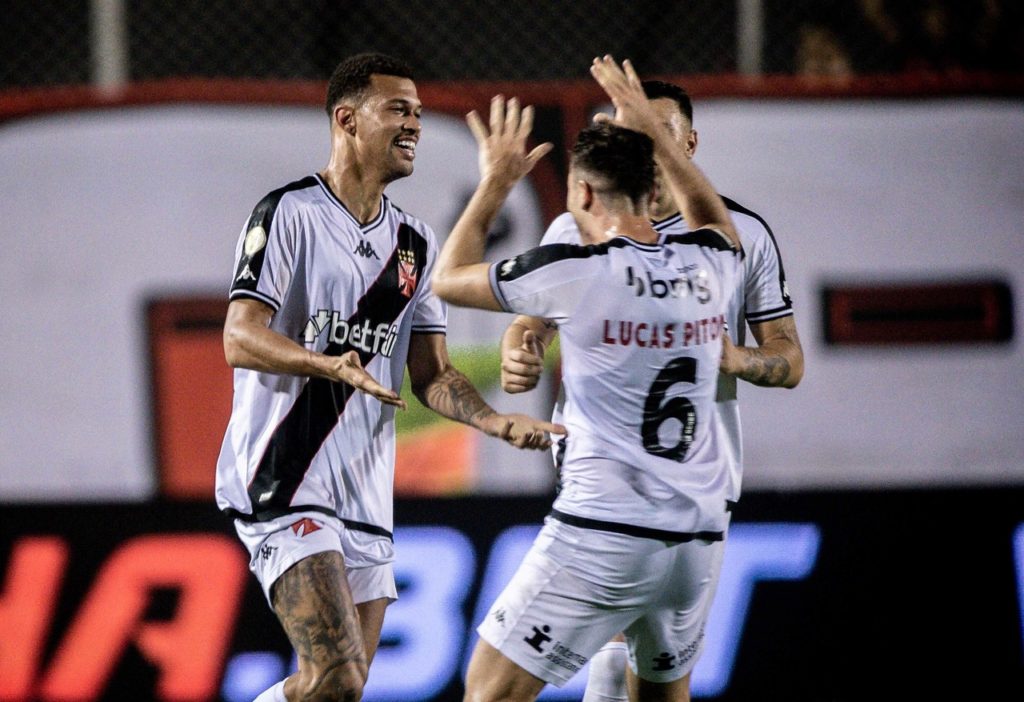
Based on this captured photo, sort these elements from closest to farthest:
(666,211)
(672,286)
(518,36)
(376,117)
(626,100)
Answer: (672,286) < (626,100) < (376,117) < (666,211) < (518,36)

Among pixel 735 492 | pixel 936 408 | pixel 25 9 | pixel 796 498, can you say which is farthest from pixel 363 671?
pixel 25 9

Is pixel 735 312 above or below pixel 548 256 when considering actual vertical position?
below

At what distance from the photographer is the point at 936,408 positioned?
6.15 m

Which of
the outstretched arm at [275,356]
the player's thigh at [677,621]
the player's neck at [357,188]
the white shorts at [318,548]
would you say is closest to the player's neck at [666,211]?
the player's neck at [357,188]

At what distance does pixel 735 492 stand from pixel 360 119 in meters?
1.66

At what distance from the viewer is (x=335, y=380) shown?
3.59 meters

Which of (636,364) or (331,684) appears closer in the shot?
(636,364)

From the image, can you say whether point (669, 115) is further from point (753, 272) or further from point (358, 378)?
point (358, 378)

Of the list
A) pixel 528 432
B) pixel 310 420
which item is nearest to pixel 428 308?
pixel 310 420

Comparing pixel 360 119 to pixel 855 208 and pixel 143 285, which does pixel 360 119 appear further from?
pixel 855 208

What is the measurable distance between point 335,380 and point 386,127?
2.80 ft

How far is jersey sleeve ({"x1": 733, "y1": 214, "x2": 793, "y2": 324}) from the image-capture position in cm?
414

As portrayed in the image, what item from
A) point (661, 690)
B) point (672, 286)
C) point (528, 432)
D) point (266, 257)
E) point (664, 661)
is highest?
point (266, 257)

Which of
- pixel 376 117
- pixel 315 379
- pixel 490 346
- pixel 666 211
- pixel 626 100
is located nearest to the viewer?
pixel 626 100
